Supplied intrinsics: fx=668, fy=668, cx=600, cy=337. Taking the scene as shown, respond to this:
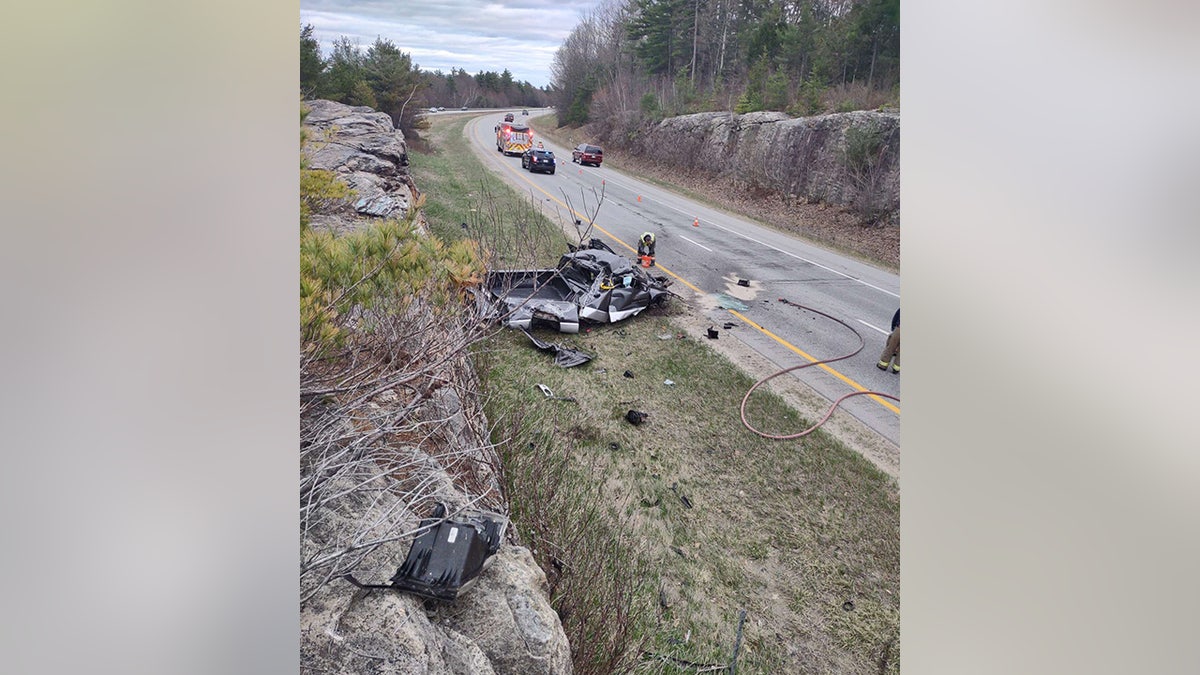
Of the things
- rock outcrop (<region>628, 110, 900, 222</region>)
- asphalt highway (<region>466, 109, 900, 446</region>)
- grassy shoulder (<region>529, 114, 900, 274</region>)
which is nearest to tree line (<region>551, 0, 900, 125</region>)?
rock outcrop (<region>628, 110, 900, 222</region>)

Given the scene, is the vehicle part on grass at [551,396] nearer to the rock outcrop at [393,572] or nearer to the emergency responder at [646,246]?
the rock outcrop at [393,572]

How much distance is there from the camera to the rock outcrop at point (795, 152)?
518 inches

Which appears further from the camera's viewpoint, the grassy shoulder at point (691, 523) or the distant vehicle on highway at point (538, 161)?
the distant vehicle on highway at point (538, 161)

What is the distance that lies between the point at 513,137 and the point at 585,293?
37.3 ft

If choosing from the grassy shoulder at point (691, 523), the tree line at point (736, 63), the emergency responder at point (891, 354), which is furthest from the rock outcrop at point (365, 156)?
the tree line at point (736, 63)

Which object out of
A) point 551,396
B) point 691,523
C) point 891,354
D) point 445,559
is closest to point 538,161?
point 891,354

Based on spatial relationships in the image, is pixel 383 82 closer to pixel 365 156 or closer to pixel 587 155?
pixel 365 156

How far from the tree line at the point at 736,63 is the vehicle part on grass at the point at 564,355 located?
7.29m

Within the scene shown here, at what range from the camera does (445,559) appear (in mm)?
1899
